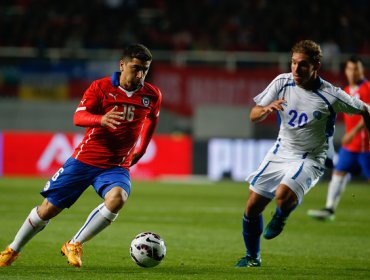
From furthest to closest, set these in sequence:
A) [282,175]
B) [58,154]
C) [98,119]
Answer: [58,154] < [282,175] < [98,119]

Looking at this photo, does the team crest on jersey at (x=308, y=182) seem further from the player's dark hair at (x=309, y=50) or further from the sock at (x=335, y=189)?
the sock at (x=335, y=189)

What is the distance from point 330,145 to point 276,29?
640 inches

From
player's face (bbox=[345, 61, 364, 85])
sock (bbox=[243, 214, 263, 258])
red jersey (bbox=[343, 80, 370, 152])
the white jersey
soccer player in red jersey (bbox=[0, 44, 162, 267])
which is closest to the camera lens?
soccer player in red jersey (bbox=[0, 44, 162, 267])

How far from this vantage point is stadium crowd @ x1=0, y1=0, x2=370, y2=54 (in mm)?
23953

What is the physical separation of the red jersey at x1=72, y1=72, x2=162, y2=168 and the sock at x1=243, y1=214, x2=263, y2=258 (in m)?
1.33

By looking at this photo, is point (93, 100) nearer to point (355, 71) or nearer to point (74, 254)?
point (74, 254)

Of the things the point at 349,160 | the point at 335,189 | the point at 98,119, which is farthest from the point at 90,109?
the point at 349,160

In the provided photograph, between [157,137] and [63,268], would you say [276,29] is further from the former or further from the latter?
[63,268]

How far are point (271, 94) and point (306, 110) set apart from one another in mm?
369

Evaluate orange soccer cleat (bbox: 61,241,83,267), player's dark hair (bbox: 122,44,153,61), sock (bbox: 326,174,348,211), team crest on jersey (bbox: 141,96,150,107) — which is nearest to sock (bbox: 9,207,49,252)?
orange soccer cleat (bbox: 61,241,83,267)

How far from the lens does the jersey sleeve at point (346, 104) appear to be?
26.0 feet

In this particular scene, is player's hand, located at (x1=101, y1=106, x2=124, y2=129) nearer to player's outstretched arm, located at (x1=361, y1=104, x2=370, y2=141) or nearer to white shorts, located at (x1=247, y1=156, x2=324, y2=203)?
white shorts, located at (x1=247, y1=156, x2=324, y2=203)

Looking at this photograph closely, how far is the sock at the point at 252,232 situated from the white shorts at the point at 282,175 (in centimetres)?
29

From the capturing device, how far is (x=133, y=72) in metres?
7.63
